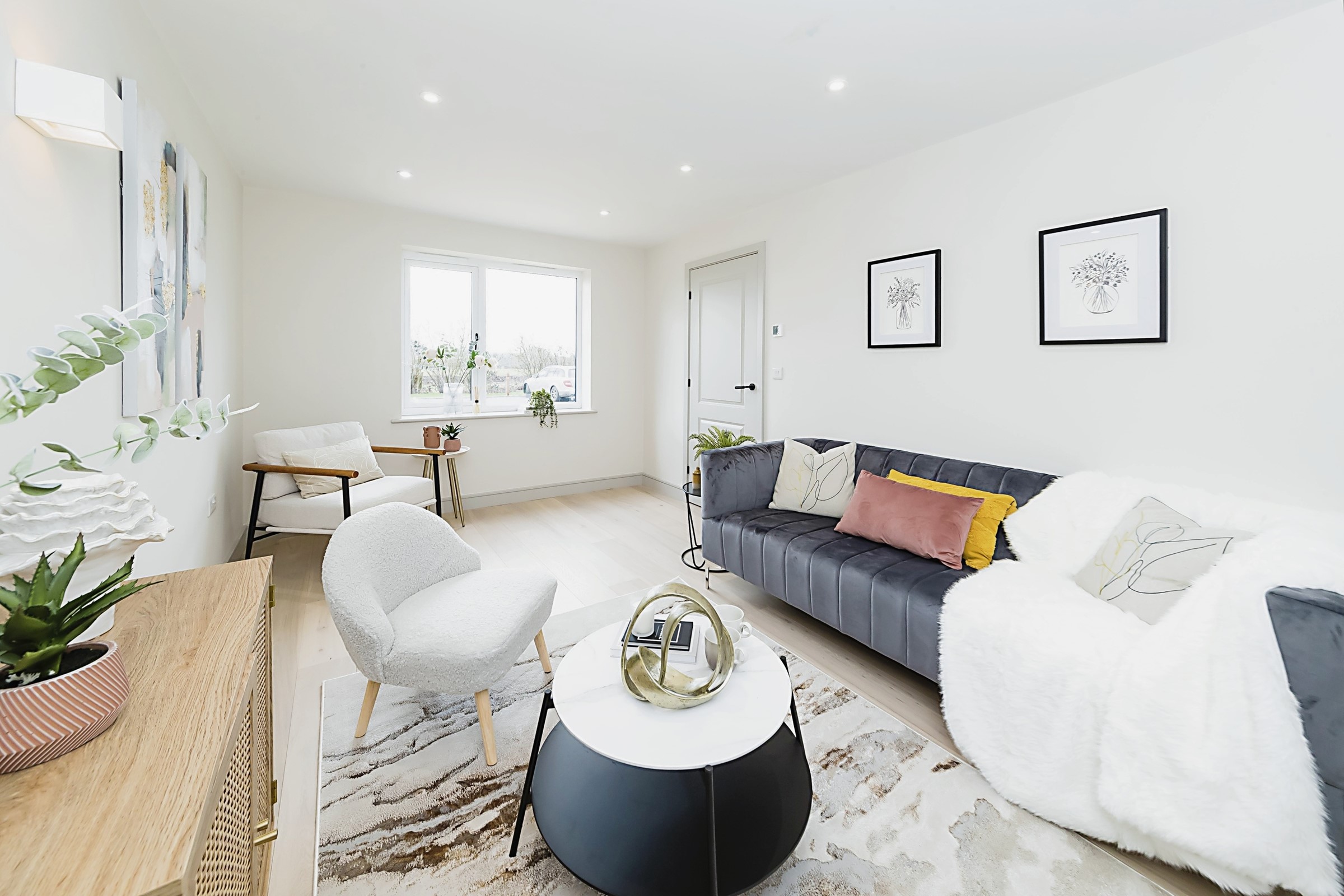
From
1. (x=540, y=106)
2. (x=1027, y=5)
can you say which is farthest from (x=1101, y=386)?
(x=540, y=106)

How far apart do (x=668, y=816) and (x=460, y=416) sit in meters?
3.96

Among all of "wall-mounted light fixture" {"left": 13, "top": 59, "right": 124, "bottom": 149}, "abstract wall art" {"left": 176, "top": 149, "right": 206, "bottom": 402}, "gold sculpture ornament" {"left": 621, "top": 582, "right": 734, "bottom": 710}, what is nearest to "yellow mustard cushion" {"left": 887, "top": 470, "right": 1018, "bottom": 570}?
"gold sculpture ornament" {"left": 621, "top": 582, "right": 734, "bottom": 710}

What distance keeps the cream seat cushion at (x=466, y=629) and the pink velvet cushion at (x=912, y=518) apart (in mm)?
1422

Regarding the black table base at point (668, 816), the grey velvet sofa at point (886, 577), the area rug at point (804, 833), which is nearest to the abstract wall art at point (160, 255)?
the area rug at point (804, 833)

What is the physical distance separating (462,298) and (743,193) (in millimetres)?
2497

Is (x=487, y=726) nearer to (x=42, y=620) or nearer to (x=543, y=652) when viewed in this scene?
(x=543, y=652)

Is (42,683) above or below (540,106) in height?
below

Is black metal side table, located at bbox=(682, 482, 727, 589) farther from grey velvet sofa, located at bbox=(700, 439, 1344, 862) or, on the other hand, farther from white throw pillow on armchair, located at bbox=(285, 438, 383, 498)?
white throw pillow on armchair, located at bbox=(285, 438, 383, 498)

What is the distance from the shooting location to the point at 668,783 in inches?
60.0

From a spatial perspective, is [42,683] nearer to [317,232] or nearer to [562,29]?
[562,29]

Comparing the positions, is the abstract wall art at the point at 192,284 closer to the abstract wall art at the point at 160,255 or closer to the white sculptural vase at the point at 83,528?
the abstract wall art at the point at 160,255

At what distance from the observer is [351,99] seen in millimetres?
2613

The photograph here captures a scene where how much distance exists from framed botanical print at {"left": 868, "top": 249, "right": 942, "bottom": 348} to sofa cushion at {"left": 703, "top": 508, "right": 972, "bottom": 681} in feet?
3.82

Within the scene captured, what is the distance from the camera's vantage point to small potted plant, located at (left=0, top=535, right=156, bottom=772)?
0.71 meters
